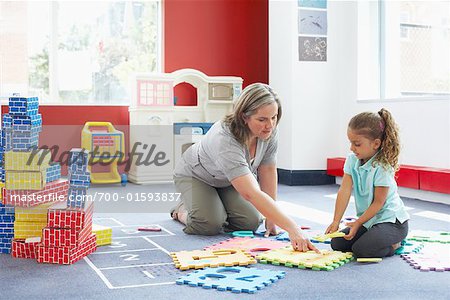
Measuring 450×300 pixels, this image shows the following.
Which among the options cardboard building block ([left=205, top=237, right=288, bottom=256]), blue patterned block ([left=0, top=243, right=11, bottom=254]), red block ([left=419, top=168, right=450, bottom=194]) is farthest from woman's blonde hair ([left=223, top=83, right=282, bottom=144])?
red block ([left=419, top=168, right=450, bottom=194])

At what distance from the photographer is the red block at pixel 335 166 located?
460 centimetres

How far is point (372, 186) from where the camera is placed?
7.22 feet

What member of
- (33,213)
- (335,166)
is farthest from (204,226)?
(335,166)

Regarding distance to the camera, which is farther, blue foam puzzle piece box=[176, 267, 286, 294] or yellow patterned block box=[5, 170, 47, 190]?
yellow patterned block box=[5, 170, 47, 190]

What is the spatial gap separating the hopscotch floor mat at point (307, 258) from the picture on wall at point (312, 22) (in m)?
2.95

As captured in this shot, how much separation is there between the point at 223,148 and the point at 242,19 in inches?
144

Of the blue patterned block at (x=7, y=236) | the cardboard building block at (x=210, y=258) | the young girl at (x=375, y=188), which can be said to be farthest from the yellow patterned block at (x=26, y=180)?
the young girl at (x=375, y=188)

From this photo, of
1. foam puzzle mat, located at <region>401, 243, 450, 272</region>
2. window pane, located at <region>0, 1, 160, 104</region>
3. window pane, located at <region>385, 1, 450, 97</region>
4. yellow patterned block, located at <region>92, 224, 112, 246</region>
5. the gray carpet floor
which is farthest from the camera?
window pane, located at <region>0, 1, 160, 104</region>

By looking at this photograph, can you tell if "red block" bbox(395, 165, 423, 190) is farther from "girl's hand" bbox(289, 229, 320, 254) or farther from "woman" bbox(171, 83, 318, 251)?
"girl's hand" bbox(289, 229, 320, 254)

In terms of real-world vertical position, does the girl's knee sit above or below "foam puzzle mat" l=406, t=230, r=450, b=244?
above

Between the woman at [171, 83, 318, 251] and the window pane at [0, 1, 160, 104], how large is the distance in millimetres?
2627

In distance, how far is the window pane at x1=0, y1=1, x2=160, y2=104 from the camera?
5059mm

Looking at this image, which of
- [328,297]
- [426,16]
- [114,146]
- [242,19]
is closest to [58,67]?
[114,146]

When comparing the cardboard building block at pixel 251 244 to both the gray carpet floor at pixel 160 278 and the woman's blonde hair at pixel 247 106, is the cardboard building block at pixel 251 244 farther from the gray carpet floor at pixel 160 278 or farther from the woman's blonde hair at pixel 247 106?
the woman's blonde hair at pixel 247 106
